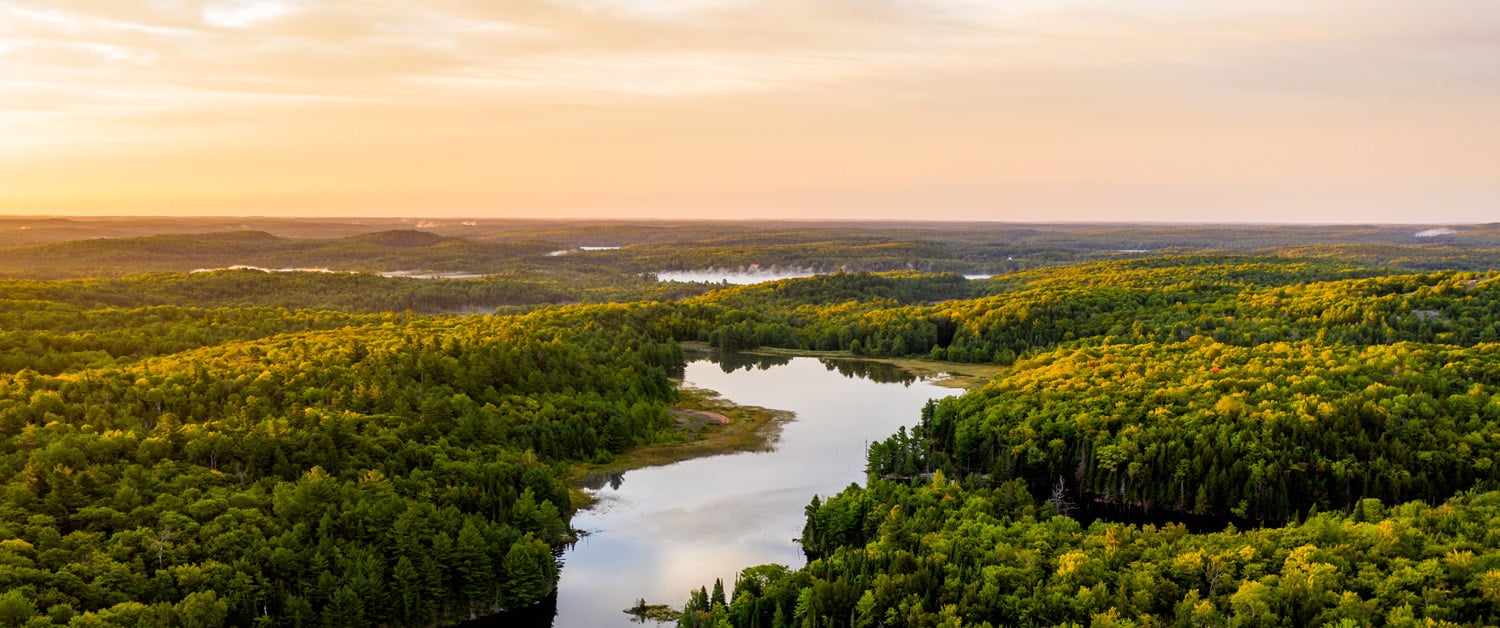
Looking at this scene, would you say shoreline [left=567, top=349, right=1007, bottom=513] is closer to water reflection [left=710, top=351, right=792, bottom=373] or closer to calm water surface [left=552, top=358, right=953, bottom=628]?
calm water surface [left=552, top=358, right=953, bottom=628]

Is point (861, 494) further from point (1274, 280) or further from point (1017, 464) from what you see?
point (1274, 280)

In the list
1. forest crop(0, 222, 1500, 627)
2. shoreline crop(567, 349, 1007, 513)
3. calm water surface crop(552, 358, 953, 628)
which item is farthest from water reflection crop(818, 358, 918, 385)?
forest crop(0, 222, 1500, 627)

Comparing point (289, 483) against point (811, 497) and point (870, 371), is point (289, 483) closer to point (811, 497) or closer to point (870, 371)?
point (811, 497)

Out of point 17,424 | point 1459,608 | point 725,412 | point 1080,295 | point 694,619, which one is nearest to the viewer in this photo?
point 1459,608

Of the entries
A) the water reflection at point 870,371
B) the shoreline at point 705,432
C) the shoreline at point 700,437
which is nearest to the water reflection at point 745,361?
the water reflection at point 870,371

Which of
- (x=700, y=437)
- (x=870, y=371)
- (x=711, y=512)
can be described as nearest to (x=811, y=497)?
(x=711, y=512)

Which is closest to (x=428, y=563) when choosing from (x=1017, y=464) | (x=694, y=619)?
(x=694, y=619)
